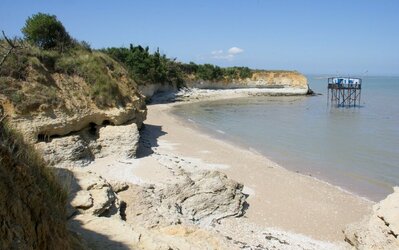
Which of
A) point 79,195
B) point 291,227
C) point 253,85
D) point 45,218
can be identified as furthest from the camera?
point 253,85

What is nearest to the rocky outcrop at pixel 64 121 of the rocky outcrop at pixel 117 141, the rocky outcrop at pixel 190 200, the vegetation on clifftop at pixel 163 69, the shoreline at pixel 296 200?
the rocky outcrop at pixel 117 141

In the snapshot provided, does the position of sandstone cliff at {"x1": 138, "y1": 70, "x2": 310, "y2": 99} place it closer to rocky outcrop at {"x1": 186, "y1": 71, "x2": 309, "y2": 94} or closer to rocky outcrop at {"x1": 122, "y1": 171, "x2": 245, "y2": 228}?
rocky outcrop at {"x1": 186, "y1": 71, "x2": 309, "y2": 94}

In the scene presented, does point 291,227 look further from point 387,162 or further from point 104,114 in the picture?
point 387,162

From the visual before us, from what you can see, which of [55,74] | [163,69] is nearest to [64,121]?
[55,74]

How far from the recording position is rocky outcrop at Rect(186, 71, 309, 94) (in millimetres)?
79188

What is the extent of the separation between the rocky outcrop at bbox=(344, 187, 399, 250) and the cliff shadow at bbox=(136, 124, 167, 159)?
9815 mm

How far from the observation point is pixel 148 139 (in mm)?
22766

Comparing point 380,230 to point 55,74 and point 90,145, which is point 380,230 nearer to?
point 90,145

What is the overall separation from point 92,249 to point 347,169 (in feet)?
52.0

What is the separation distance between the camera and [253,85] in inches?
3236

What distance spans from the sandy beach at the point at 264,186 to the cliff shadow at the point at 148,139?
0.17 feet

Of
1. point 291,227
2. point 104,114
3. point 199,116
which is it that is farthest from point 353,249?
point 199,116

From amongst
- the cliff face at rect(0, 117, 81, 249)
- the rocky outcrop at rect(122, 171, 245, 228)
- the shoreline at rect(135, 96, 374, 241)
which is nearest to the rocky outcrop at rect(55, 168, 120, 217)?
the rocky outcrop at rect(122, 171, 245, 228)

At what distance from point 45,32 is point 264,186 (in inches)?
509
